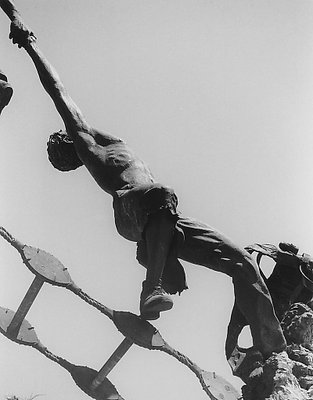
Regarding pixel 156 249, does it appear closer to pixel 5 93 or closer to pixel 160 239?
pixel 160 239

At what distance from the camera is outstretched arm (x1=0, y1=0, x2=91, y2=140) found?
5918mm

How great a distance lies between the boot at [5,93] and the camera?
228 inches

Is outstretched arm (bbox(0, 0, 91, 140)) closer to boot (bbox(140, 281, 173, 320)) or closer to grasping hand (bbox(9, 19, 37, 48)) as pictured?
grasping hand (bbox(9, 19, 37, 48))

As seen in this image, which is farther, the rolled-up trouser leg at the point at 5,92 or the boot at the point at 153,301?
the rolled-up trouser leg at the point at 5,92

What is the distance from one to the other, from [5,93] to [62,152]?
2.12 ft

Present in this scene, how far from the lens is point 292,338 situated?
17.6 feet

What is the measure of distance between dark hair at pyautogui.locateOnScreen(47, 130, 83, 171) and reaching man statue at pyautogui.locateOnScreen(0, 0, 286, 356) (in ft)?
0.63

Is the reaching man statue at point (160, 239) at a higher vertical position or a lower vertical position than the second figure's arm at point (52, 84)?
lower

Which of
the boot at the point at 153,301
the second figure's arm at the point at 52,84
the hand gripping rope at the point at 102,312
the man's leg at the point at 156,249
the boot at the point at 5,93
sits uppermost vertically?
the second figure's arm at the point at 52,84

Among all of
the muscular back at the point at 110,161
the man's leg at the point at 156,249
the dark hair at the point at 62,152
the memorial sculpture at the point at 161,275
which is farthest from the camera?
the dark hair at the point at 62,152

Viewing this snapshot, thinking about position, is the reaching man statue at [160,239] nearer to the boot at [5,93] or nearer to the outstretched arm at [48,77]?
the outstretched arm at [48,77]

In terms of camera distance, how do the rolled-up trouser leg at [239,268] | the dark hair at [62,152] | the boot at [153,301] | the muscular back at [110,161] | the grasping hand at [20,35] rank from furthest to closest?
the grasping hand at [20,35]
the dark hair at [62,152]
the muscular back at [110,161]
the rolled-up trouser leg at [239,268]
the boot at [153,301]

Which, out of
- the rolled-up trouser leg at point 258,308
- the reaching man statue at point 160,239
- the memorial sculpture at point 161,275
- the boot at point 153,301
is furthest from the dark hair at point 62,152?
the rolled-up trouser leg at point 258,308

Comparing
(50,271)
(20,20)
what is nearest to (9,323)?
(50,271)
